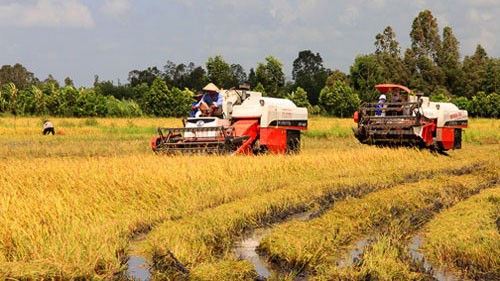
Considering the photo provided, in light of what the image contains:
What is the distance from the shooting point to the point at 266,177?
903 cm

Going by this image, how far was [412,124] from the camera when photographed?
1316cm

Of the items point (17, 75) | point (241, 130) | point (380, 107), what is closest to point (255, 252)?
point (241, 130)

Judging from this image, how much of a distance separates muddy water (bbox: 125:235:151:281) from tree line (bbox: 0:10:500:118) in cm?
3815

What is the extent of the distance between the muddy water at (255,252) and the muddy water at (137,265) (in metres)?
0.73

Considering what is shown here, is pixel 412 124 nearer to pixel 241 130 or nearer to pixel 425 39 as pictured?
pixel 241 130

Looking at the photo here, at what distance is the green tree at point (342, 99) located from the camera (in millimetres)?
50781

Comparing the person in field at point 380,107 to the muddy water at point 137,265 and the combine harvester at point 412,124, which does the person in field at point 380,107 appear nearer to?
the combine harvester at point 412,124

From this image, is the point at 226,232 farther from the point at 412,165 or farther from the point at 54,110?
the point at 54,110

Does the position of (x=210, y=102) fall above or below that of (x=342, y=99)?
above

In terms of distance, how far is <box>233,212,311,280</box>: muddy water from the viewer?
177 inches

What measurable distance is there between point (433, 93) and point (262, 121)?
49.3 metres

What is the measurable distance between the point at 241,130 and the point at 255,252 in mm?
6971

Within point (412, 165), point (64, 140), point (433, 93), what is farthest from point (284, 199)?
point (433, 93)

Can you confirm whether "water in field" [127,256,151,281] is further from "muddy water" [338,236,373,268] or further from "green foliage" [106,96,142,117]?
"green foliage" [106,96,142,117]
